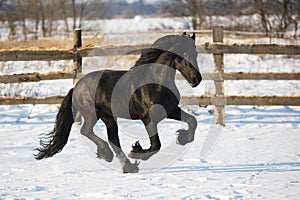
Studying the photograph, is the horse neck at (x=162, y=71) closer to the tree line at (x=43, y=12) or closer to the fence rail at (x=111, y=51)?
the fence rail at (x=111, y=51)

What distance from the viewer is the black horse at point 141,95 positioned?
459cm

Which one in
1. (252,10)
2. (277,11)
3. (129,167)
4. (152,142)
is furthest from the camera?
(252,10)

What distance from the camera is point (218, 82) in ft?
24.4

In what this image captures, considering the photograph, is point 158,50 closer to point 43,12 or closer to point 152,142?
point 152,142

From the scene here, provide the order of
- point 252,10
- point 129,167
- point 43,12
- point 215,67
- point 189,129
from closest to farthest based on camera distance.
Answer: point 129,167
point 189,129
point 215,67
point 252,10
point 43,12

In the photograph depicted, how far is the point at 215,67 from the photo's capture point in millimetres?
7438

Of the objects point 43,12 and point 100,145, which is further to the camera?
point 43,12

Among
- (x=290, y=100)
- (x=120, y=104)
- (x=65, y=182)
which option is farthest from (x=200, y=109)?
(x=65, y=182)

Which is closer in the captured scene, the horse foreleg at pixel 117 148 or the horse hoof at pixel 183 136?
the horse foreleg at pixel 117 148

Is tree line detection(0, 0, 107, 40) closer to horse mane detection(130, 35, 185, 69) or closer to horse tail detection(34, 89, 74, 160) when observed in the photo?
horse tail detection(34, 89, 74, 160)

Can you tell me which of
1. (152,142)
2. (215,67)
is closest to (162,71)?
(152,142)

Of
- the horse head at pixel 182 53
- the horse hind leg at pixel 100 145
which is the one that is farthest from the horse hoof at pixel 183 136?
the horse hind leg at pixel 100 145

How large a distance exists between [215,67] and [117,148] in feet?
10.5

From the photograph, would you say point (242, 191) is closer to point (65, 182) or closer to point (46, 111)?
point (65, 182)
